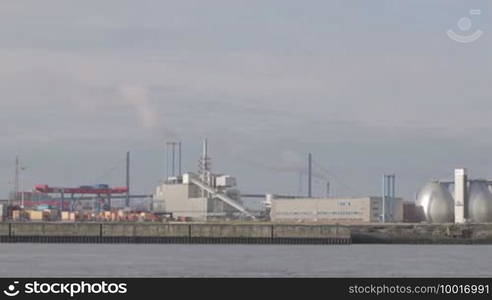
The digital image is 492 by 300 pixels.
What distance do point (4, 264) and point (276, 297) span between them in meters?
50.7

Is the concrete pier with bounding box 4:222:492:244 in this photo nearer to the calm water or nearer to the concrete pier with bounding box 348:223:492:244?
the concrete pier with bounding box 348:223:492:244

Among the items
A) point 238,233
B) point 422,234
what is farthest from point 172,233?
point 422,234

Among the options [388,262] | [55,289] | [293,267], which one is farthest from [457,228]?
[55,289]

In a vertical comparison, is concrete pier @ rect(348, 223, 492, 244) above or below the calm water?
above

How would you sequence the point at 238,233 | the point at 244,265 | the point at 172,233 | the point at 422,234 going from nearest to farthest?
the point at 244,265 < the point at 238,233 < the point at 172,233 < the point at 422,234

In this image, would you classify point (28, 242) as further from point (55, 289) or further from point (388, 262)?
point (55, 289)

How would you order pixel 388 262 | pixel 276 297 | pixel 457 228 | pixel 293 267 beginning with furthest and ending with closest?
pixel 457 228, pixel 388 262, pixel 293 267, pixel 276 297

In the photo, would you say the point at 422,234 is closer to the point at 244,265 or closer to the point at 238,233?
the point at 238,233

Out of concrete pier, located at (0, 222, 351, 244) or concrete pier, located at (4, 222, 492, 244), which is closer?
concrete pier, located at (0, 222, 351, 244)

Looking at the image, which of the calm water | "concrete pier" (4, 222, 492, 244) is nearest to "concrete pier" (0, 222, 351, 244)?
"concrete pier" (4, 222, 492, 244)

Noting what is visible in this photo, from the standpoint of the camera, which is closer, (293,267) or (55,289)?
(55,289)

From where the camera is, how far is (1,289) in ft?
163

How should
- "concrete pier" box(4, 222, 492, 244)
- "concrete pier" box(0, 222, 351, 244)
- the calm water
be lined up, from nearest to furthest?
the calm water → "concrete pier" box(0, 222, 351, 244) → "concrete pier" box(4, 222, 492, 244)

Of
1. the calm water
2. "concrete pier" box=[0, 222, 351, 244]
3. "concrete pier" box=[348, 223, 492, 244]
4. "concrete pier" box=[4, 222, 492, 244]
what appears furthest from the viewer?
"concrete pier" box=[348, 223, 492, 244]
